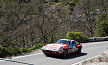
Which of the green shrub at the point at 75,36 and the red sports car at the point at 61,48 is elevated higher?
the red sports car at the point at 61,48

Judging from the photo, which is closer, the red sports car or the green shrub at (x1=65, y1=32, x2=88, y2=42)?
the red sports car

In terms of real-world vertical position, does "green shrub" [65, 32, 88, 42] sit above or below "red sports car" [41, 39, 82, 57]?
below

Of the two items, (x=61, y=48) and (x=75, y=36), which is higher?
(x=61, y=48)

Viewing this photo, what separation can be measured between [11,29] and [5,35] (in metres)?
2.28

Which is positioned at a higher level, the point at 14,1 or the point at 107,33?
the point at 14,1

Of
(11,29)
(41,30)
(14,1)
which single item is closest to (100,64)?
(11,29)

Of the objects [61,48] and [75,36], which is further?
[75,36]

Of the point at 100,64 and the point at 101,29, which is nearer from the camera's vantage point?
the point at 100,64

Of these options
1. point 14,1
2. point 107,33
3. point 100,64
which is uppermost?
point 14,1

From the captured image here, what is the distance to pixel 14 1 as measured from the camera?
24.8 metres

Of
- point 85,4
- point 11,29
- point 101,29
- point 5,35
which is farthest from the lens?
point 85,4

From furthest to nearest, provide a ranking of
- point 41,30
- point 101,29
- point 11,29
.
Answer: point 101,29 → point 41,30 → point 11,29

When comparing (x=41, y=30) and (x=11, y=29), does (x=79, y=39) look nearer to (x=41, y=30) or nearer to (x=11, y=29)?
(x=41, y=30)

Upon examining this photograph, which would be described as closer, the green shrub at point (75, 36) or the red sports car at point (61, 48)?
the red sports car at point (61, 48)
